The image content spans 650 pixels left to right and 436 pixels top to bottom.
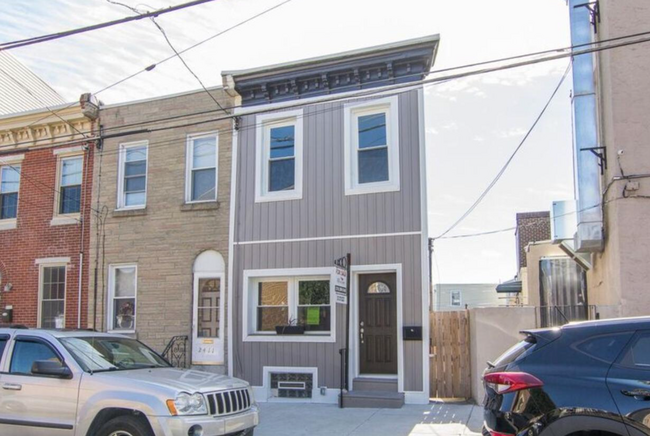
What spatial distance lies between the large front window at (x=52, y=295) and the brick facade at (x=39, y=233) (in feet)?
0.46

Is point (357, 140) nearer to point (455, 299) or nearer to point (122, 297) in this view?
point (122, 297)

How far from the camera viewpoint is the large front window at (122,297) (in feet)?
47.1

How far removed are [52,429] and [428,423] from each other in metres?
5.56

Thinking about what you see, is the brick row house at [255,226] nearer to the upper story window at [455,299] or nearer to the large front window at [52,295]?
the large front window at [52,295]

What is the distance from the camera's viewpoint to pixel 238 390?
283 inches

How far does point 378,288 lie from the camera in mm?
12328

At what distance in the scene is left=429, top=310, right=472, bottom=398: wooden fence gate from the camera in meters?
11.4

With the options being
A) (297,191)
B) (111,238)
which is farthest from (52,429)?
(111,238)

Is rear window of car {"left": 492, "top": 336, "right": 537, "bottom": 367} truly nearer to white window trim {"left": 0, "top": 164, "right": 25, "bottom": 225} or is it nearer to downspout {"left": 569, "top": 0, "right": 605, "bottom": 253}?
downspout {"left": 569, "top": 0, "right": 605, "bottom": 253}

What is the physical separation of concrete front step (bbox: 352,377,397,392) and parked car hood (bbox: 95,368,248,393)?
184 inches

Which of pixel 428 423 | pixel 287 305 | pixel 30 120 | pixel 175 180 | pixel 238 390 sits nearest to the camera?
pixel 238 390

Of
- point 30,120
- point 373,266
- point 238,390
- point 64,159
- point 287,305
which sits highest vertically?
point 30,120

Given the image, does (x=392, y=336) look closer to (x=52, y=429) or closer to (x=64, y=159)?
(x=52, y=429)

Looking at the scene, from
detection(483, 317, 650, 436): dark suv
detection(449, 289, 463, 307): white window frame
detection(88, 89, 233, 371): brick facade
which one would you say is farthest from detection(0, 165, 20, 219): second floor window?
detection(449, 289, 463, 307): white window frame
